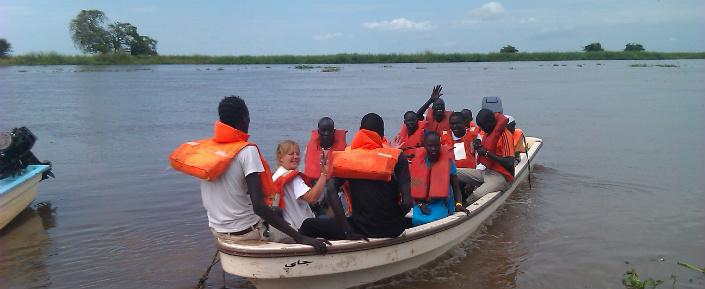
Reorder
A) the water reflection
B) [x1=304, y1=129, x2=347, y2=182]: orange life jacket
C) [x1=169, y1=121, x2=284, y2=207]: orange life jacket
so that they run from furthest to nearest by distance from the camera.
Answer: [x1=304, y1=129, x2=347, y2=182]: orange life jacket → the water reflection → [x1=169, y1=121, x2=284, y2=207]: orange life jacket

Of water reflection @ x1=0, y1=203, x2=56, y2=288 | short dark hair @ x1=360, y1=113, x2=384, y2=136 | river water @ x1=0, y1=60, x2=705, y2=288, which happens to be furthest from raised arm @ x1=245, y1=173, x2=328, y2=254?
water reflection @ x1=0, y1=203, x2=56, y2=288

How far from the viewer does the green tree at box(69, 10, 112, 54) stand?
7412cm

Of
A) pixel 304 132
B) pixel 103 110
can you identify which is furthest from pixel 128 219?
pixel 103 110

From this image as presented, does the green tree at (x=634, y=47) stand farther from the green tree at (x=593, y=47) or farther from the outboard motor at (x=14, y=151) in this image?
the outboard motor at (x=14, y=151)

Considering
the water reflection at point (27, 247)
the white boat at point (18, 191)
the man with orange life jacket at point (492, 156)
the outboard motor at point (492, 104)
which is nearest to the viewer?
the water reflection at point (27, 247)

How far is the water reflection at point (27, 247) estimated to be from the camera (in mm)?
6438

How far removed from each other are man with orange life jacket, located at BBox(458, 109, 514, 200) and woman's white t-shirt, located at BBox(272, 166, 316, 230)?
281 cm

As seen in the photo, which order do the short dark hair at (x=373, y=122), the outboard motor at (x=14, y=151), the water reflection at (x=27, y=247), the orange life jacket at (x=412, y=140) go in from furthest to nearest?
the outboard motor at (x=14, y=151) < the orange life jacket at (x=412, y=140) < the water reflection at (x=27, y=247) < the short dark hair at (x=373, y=122)

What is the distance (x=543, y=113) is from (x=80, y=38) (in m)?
67.1

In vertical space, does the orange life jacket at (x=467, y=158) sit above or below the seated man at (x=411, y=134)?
below

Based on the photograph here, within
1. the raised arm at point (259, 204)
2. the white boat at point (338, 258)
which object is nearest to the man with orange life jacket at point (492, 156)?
the white boat at point (338, 258)

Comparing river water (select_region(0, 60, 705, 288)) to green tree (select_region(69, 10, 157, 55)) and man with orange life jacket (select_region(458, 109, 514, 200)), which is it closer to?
man with orange life jacket (select_region(458, 109, 514, 200))

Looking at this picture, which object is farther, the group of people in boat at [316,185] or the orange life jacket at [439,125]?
the orange life jacket at [439,125]

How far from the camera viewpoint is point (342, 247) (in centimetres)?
519
